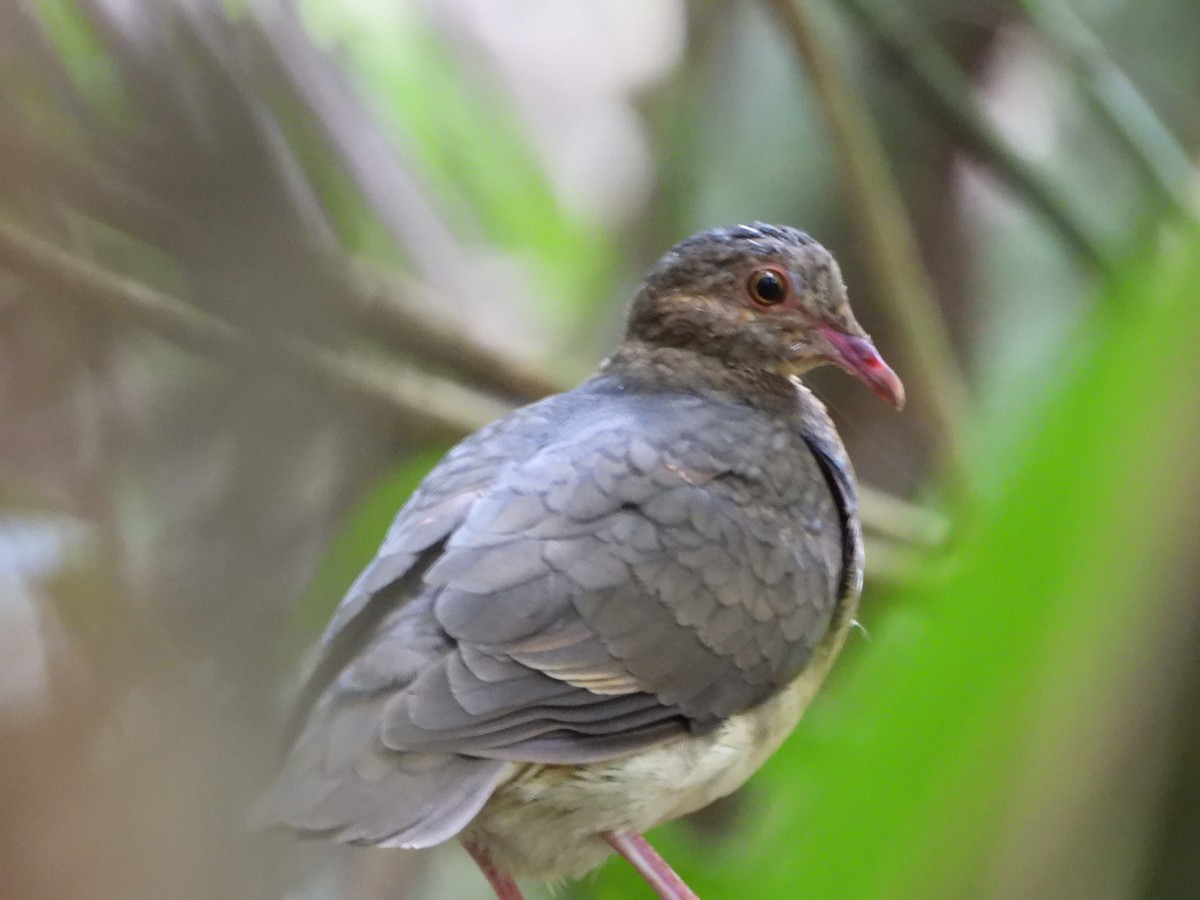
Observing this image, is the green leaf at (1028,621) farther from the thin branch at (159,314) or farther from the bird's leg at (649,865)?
the thin branch at (159,314)

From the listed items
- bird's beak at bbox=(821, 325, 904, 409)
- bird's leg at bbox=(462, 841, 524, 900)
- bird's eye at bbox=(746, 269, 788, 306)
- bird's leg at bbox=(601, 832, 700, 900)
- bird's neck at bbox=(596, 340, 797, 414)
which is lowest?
bird's leg at bbox=(462, 841, 524, 900)

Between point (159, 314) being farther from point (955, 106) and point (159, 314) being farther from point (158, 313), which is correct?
point (955, 106)

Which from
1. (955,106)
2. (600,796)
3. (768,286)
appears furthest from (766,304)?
(955,106)

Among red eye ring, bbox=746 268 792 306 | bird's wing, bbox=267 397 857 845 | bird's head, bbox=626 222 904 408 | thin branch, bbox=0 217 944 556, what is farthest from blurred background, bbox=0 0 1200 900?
red eye ring, bbox=746 268 792 306

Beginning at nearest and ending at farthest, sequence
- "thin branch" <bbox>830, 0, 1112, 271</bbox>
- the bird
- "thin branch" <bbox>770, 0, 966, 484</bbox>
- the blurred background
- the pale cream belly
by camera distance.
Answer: the blurred background → the bird → the pale cream belly → "thin branch" <bbox>770, 0, 966, 484</bbox> → "thin branch" <bbox>830, 0, 1112, 271</bbox>

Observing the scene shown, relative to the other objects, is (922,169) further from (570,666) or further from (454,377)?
(570,666)

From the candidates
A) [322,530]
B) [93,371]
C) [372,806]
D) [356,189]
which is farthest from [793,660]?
[93,371]

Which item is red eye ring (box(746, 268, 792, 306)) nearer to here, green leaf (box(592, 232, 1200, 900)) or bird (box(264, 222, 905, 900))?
bird (box(264, 222, 905, 900))

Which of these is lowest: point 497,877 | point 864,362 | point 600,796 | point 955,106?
point 497,877
